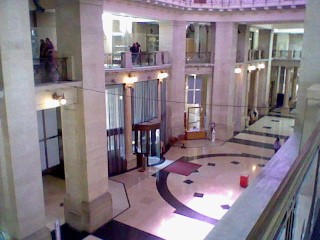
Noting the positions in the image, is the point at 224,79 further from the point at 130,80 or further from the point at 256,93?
the point at 256,93

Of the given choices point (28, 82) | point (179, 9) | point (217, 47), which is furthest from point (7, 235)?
point (217, 47)

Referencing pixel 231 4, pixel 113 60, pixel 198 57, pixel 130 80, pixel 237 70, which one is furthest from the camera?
pixel 237 70

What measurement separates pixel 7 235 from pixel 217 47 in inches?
555

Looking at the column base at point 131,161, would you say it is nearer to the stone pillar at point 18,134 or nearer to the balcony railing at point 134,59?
the balcony railing at point 134,59

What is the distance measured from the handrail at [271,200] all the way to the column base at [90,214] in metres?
7.15

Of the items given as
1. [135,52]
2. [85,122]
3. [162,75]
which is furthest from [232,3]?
[85,122]

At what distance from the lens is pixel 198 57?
18547 mm

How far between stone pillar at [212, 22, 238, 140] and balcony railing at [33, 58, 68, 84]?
36.8 feet

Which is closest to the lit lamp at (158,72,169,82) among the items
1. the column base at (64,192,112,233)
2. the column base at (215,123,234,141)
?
the column base at (215,123,234,141)

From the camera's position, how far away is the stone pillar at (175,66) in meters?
16.3

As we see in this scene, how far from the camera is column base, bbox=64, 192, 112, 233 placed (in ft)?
29.5

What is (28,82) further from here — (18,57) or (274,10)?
(274,10)

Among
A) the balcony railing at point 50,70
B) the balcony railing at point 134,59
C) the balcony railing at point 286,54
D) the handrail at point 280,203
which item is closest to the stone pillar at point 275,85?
the balcony railing at point 286,54

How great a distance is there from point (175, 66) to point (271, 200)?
53.4 ft
